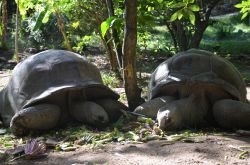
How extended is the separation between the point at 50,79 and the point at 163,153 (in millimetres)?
1606

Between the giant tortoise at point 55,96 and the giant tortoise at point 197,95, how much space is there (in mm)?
450

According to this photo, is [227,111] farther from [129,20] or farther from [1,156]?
[1,156]

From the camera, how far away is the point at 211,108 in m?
4.13

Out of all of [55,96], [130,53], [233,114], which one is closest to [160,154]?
[233,114]

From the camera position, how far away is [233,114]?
3.76 meters

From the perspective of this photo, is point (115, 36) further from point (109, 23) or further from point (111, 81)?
point (111, 81)

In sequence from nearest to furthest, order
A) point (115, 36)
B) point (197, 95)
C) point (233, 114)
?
point (233, 114)
point (197, 95)
point (115, 36)

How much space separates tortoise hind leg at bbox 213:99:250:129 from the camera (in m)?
3.73

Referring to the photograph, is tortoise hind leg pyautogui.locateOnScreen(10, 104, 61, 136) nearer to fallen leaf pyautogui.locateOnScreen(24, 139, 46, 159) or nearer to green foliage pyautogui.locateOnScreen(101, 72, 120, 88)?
fallen leaf pyautogui.locateOnScreen(24, 139, 46, 159)

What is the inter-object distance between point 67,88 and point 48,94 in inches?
7.0

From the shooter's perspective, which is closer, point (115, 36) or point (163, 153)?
point (163, 153)

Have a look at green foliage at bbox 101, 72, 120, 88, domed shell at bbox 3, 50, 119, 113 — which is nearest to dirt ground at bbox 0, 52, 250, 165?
domed shell at bbox 3, 50, 119, 113

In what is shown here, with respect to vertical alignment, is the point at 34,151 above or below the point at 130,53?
below

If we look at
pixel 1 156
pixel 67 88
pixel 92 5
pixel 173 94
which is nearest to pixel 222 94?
pixel 173 94
